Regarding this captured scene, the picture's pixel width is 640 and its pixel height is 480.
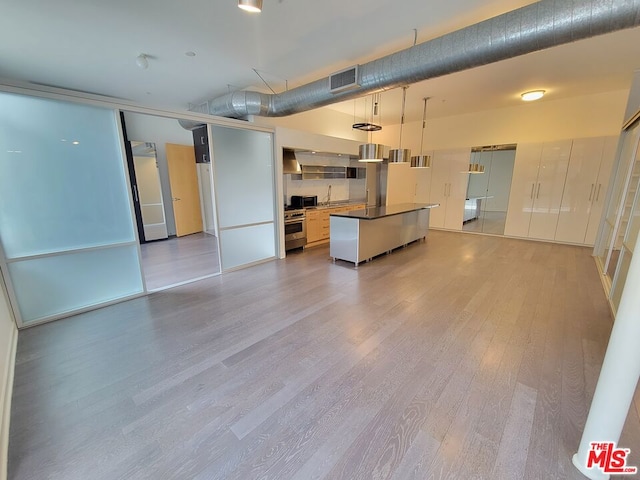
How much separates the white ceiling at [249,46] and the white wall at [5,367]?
2.62 m

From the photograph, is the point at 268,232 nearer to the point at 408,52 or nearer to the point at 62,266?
the point at 62,266

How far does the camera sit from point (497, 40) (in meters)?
2.31

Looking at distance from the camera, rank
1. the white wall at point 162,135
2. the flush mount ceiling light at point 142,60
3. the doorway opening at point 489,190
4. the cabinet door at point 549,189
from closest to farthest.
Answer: the flush mount ceiling light at point 142,60 < the cabinet door at point 549,189 < the white wall at point 162,135 < the doorway opening at point 489,190

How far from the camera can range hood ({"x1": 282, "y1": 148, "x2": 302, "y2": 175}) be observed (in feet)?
16.9

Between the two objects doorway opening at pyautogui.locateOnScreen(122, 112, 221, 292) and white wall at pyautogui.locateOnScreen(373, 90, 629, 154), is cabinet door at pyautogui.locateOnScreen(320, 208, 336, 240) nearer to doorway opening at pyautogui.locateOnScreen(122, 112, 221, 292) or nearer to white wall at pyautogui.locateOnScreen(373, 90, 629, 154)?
doorway opening at pyautogui.locateOnScreen(122, 112, 221, 292)

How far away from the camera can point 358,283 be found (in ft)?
12.1

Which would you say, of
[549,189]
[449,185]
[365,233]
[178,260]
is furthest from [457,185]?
[178,260]

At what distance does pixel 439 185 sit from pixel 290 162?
4429 mm

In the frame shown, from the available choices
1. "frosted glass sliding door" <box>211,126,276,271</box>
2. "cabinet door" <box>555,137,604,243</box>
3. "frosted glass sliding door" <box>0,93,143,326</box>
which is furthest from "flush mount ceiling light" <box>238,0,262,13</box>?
"cabinet door" <box>555,137,604,243</box>

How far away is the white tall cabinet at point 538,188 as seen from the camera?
5.56 m

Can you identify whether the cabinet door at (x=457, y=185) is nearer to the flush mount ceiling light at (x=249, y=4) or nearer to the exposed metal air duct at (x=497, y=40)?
the exposed metal air duct at (x=497, y=40)

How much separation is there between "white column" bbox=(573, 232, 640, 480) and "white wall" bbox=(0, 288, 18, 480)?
9.40ft

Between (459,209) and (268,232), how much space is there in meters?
5.29

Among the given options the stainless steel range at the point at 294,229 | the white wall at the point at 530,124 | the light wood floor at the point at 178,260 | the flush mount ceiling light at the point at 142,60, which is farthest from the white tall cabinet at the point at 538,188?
the flush mount ceiling light at the point at 142,60
